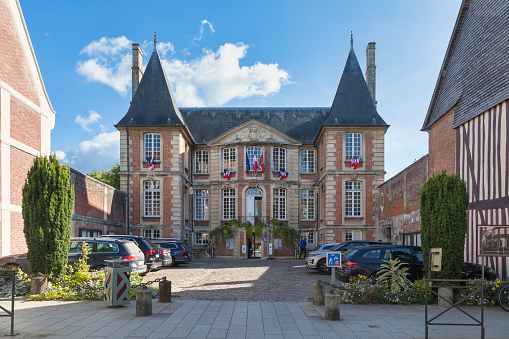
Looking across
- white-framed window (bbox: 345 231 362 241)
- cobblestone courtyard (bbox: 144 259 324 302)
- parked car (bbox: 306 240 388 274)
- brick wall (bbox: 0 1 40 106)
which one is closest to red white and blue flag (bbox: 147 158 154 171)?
brick wall (bbox: 0 1 40 106)

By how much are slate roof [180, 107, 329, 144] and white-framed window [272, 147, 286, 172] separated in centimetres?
259

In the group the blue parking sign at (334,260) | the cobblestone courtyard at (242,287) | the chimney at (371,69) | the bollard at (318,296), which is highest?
the chimney at (371,69)

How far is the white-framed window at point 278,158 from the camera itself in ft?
107

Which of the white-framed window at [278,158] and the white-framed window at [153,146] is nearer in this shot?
the white-framed window at [153,146]

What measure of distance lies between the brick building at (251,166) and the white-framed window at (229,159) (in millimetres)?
80

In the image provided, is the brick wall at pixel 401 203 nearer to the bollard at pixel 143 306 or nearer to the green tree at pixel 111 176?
the bollard at pixel 143 306

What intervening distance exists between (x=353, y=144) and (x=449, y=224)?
19.8 meters

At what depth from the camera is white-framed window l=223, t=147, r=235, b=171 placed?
32.8 meters

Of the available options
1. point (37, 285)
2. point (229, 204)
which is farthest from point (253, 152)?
point (37, 285)

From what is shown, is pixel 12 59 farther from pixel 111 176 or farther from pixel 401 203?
pixel 111 176

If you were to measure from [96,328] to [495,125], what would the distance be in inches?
481

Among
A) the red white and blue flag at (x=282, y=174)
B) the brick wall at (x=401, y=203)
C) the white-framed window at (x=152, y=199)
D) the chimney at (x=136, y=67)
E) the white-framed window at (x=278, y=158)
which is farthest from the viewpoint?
the chimney at (x=136, y=67)

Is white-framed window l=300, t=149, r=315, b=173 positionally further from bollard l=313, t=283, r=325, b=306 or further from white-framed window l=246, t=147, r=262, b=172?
bollard l=313, t=283, r=325, b=306

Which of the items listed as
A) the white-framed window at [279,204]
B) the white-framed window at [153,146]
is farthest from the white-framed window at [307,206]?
the white-framed window at [153,146]
